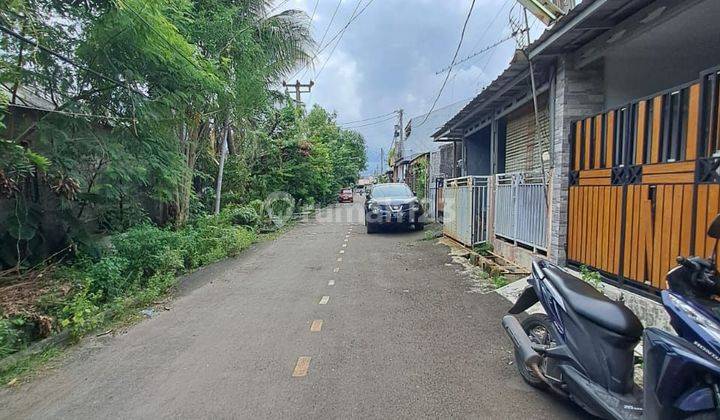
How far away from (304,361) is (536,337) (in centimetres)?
201

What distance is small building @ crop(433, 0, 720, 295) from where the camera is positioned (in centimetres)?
357

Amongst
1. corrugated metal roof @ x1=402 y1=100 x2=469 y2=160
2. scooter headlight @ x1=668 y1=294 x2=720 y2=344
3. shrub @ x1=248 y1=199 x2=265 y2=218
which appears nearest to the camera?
scooter headlight @ x1=668 y1=294 x2=720 y2=344

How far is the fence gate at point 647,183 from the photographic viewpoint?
341 centimetres

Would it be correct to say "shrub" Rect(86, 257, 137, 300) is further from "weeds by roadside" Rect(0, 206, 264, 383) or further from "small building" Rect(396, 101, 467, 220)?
"small building" Rect(396, 101, 467, 220)

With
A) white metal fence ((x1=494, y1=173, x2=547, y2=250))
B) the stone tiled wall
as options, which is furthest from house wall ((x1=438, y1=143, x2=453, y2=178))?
the stone tiled wall

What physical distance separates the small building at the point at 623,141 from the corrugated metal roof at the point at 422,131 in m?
24.5

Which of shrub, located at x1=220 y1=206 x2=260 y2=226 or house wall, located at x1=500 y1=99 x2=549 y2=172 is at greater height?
Answer: house wall, located at x1=500 y1=99 x2=549 y2=172

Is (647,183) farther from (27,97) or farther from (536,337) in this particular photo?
(27,97)

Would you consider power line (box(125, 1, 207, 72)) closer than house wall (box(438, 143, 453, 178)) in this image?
Yes

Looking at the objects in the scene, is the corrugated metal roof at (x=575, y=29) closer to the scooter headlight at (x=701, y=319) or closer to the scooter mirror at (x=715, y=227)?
the scooter mirror at (x=715, y=227)

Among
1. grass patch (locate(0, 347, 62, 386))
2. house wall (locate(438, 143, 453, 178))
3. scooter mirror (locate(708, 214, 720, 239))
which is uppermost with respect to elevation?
house wall (locate(438, 143, 453, 178))

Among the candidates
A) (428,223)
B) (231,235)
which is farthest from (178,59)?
(428,223)

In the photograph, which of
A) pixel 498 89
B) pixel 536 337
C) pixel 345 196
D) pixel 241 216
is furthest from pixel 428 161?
pixel 345 196

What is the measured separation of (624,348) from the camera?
244 centimetres
